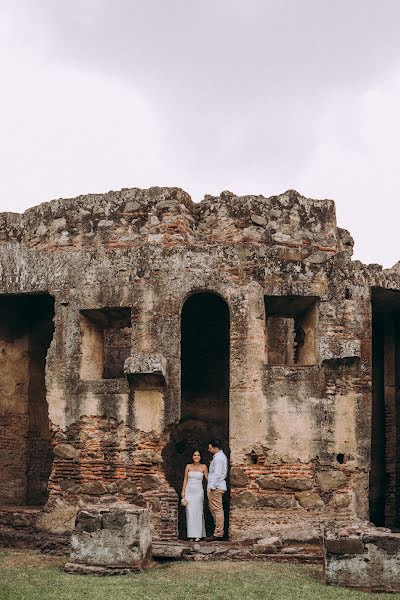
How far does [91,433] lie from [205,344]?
11.1 feet

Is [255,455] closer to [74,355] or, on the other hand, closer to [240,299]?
[240,299]

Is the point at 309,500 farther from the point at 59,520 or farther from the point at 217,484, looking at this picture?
the point at 59,520

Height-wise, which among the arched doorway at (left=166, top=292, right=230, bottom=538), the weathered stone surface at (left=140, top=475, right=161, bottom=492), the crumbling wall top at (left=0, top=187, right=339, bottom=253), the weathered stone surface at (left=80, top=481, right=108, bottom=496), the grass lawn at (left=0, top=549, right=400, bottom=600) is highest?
the crumbling wall top at (left=0, top=187, right=339, bottom=253)

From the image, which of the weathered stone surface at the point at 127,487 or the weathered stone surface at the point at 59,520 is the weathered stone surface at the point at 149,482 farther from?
the weathered stone surface at the point at 59,520

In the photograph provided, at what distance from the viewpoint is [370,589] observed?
885 centimetres

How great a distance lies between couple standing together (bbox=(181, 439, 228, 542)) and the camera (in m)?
11.8

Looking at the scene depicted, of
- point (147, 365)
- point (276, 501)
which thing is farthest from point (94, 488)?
point (276, 501)

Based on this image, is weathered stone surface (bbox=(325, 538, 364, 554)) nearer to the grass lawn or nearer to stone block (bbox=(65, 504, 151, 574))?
the grass lawn

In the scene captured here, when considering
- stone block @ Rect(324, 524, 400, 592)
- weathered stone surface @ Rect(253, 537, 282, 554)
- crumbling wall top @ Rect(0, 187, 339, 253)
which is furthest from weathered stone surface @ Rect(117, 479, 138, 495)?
stone block @ Rect(324, 524, 400, 592)

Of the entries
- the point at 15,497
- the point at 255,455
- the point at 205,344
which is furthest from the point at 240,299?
the point at 15,497

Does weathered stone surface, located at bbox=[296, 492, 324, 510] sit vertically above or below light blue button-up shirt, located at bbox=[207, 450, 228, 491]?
below

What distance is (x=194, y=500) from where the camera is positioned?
39.3 ft

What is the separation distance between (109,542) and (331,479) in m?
3.36

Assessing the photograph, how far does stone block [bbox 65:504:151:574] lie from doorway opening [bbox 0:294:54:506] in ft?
15.5
